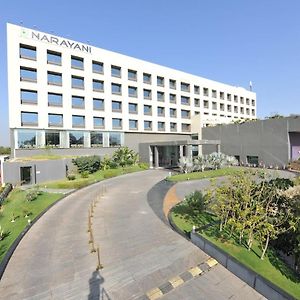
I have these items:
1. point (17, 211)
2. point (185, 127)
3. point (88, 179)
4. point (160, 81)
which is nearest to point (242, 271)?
point (17, 211)

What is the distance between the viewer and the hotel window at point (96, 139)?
47.7m

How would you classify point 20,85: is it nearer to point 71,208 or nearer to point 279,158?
point 71,208

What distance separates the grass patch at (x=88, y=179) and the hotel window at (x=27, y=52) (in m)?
21.1

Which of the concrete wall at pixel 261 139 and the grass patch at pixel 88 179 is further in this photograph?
the concrete wall at pixel 261 139

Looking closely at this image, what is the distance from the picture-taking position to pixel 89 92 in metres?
46.9

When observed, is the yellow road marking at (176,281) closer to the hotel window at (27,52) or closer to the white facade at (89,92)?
the white facade at (89,92)

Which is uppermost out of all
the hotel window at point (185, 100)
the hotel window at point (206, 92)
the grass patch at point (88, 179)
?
the hotel window at point (206, 92)

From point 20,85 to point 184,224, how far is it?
35.9 metres

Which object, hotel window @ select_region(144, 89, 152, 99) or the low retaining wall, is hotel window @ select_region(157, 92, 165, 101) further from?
the low retaining wall

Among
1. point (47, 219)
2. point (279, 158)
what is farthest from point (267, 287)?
point (279, 158)

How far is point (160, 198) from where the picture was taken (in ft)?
78.5

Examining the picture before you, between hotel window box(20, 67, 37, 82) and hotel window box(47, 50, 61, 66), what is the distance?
3264mm

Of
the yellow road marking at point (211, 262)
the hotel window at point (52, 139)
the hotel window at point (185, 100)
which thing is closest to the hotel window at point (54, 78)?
the hotel window at point (52, 139)

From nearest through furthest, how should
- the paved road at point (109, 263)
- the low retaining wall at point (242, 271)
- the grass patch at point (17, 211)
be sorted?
the low retaining wall at point (242, 271) < the paved road at point (109, 263) < the grass patch at point (17, 211)
